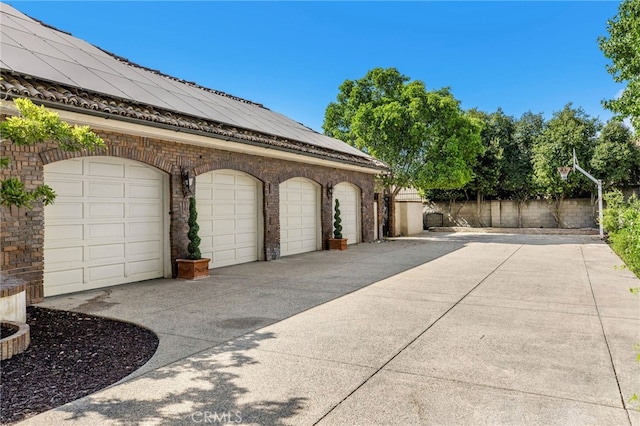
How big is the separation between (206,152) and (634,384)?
8.49m

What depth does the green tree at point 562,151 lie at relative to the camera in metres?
22.2

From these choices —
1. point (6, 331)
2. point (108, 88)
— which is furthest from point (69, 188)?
point (6, 331)

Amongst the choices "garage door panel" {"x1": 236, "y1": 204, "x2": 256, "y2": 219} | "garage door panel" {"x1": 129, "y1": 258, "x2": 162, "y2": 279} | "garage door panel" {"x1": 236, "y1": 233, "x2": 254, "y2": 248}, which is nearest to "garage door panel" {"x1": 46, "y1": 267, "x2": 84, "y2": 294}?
"garage door panel" {"x1": 129, "y1": 258, "x2": 162, "y2": 279}

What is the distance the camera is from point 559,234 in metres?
20.5

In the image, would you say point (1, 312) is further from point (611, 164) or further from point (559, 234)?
point (611, 164)

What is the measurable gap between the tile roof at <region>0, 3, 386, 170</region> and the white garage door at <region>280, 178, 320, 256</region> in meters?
1.39

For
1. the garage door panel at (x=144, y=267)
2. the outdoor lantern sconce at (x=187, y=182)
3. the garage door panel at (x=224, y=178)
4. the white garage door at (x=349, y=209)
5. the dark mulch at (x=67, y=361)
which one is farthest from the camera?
the white garage door at (x=349, y=209)

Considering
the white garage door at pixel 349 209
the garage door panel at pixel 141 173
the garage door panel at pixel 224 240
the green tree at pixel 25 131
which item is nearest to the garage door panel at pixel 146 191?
the garage door panel at pixel 141 173

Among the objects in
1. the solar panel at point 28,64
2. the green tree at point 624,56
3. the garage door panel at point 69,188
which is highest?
the green tree at point 624,56

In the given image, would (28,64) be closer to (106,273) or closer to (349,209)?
(106,273)

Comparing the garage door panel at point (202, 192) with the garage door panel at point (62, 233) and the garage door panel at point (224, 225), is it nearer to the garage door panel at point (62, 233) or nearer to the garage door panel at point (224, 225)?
the garage door panel at point (224, 225)

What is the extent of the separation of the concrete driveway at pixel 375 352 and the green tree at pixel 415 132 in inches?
417

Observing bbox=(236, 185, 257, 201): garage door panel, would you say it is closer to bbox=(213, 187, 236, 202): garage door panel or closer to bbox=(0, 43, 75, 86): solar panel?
bbox=(213, 187, 236, 202): garage door panel

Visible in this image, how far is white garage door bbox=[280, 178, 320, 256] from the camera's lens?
12.6 meters
